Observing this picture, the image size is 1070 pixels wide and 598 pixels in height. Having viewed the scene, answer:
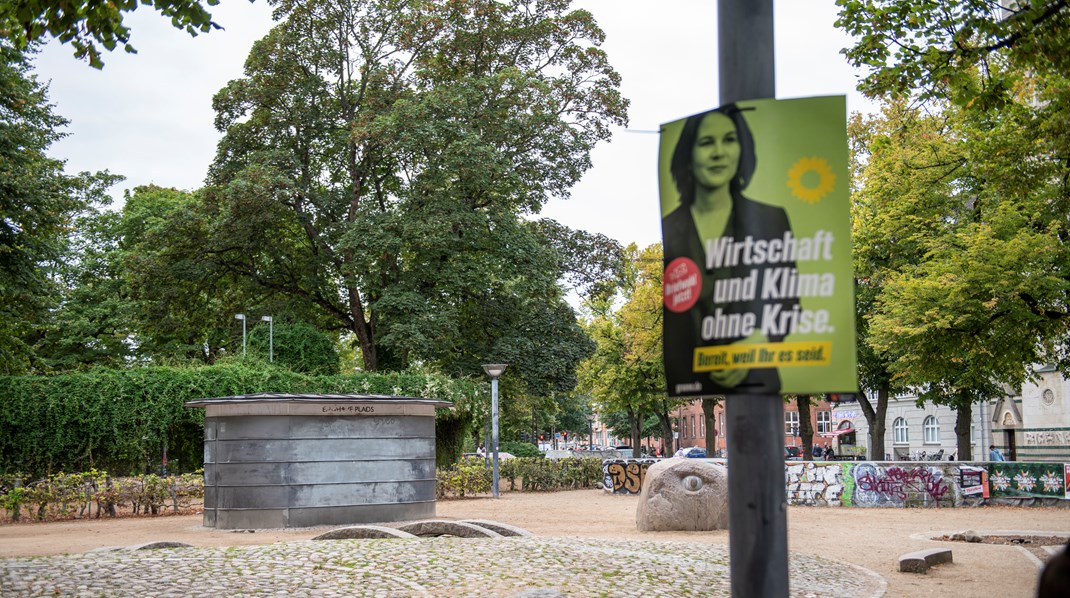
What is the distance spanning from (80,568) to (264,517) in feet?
27.4

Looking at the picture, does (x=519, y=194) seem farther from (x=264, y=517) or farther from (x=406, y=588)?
(x=406, y=588)

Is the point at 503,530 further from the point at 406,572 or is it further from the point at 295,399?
the point at 295,399

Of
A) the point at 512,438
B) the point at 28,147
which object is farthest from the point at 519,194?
the point at 512,438

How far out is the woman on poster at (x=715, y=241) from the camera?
4270 millimetres

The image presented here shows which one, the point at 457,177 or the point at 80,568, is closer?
the point at 80,568

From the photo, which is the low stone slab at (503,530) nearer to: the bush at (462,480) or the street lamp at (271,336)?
the bush at (462,480)


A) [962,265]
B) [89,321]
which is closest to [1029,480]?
[962,265]

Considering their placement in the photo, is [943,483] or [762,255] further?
[943,483]

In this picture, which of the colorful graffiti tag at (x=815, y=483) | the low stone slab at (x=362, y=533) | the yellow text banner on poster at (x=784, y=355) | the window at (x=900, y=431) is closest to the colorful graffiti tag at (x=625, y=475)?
the colorful graffiti tag at (x=815, y=483)

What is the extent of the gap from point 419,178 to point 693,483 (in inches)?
724

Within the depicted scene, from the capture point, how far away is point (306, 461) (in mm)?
18219

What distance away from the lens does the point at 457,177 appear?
112ft

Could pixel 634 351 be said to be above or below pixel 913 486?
above

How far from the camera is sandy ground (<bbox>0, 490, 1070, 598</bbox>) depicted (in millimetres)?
12930
